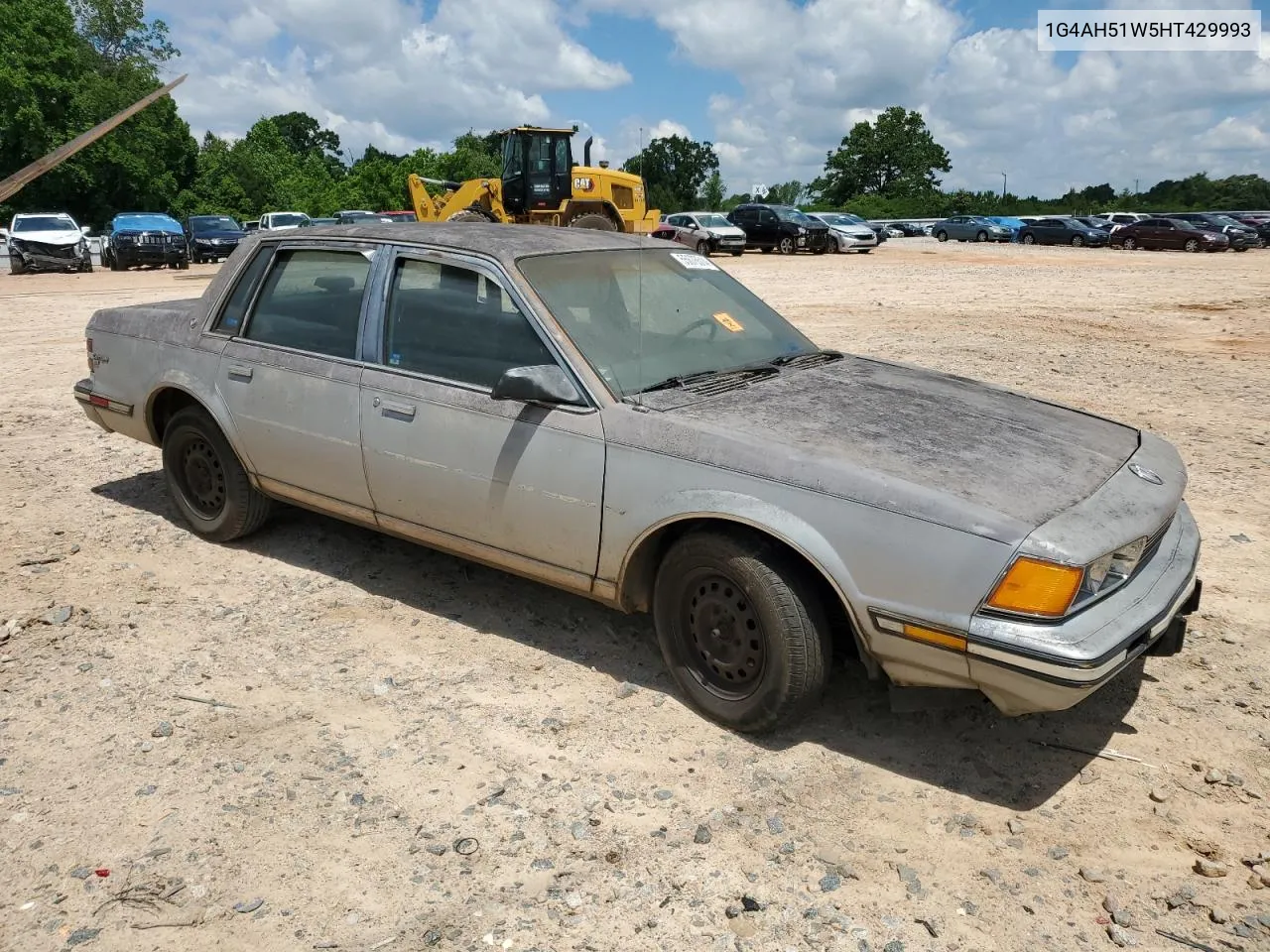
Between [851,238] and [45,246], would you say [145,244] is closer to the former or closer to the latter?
[45,246]

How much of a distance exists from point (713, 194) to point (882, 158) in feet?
50.2

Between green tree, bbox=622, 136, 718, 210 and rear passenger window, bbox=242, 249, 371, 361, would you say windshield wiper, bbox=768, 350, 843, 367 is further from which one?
green tree, bbox=622, 136, 718, 210

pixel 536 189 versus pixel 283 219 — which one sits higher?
pixel 536 189

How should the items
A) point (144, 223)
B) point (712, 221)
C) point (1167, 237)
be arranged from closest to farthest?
point (144, 223), point (712, 221), point (1167, 237)

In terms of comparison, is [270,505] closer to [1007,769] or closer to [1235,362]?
[1007,769]

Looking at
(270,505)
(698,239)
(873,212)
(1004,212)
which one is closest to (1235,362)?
(270,505)

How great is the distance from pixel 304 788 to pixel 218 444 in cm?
239

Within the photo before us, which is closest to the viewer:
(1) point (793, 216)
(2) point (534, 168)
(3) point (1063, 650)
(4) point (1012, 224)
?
(3) point (1063, 650)

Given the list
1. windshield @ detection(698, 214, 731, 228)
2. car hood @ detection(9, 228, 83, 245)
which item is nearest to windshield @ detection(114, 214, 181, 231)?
car hood @ detection(9, 228, 83, 245)

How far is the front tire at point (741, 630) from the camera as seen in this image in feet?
10.8

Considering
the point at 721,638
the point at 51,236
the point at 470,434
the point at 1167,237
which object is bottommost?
the point at 721,638

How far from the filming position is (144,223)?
28672 millimetres

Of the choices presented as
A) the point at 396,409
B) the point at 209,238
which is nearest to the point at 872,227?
the point at 209,238

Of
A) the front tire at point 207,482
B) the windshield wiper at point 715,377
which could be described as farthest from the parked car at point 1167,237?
the front tire at point 207,482
